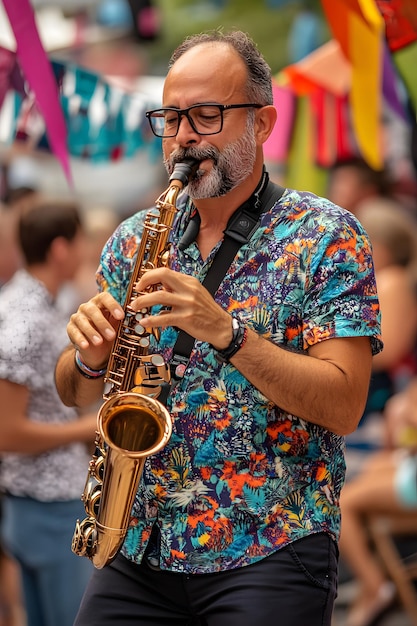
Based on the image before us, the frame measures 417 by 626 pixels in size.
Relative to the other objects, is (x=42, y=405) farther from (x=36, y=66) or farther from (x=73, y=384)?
(x=73, y=384)

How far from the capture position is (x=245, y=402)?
2.94 meters

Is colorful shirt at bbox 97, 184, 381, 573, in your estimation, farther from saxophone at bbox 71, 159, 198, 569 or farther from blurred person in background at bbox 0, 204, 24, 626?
blurred person in background at bbox 0, 204, 24, 626

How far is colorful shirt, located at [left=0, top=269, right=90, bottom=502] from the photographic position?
4.69 m

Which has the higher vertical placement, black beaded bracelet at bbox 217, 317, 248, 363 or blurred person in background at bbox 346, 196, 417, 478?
black beaded bracelet at bbox 217, 317, 248, 363

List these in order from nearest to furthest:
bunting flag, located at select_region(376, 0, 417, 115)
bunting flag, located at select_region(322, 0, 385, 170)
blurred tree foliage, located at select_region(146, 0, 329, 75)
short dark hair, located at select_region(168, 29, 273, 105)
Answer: short dark hair, located at select_region(168, 29, 273, 105) < bunting flag, located at select_region(376, 0, 417, 115) < bunting flag, located at select_region(322, 0, 385, 170) < blurred tree foliage, located at select_region(146, 0, 329, 75)

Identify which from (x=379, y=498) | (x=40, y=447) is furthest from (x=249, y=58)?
(x=379, y=498)

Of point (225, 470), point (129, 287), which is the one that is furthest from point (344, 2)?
point (225, 470)

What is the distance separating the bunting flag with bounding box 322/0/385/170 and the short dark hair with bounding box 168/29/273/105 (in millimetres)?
1380

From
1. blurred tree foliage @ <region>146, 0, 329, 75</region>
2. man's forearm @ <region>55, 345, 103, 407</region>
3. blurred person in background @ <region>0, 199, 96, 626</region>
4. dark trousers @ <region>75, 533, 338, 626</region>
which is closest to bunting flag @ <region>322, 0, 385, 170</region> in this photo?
blurred person in background @ <region>0, 199, 96, 626</region>

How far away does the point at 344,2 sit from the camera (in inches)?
178

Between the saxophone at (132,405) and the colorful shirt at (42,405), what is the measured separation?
1670mm

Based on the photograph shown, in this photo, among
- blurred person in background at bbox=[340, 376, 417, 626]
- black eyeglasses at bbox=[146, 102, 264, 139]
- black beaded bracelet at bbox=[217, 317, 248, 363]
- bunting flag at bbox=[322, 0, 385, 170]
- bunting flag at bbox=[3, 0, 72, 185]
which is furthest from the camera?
blurred person in background at bbox=[340, 376, 417, 626]

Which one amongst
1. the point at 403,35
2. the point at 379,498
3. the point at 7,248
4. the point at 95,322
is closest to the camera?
the point at 95,322

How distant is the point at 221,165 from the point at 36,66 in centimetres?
148
